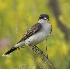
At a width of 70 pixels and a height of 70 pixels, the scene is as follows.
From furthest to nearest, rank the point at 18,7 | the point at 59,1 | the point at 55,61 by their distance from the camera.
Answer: the point at 59,1 < the point at 18,7 < the point at 55,61

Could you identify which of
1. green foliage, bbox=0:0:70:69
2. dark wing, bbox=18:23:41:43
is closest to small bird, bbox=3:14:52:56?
dark wing, bbox=18:23:41:43

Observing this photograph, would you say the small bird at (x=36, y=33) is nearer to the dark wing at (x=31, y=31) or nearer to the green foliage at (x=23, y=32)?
the dark wing at (x=31, y=31)

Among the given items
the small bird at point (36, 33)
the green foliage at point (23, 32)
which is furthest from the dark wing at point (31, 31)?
the green foliage at point (23, 32)

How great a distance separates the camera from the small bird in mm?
6566

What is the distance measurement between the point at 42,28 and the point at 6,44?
4.02 meters

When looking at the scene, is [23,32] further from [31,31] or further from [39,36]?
[39,36]

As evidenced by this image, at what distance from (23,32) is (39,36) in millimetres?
3944

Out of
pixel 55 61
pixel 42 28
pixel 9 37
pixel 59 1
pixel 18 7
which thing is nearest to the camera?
pixel 42 28

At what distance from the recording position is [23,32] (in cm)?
1060

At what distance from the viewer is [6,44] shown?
10867mm

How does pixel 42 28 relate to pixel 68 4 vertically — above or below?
above

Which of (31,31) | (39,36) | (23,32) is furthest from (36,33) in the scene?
(23,32)

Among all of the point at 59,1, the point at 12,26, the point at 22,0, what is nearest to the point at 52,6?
the point at 59,1

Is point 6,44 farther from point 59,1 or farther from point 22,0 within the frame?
point 59,1
